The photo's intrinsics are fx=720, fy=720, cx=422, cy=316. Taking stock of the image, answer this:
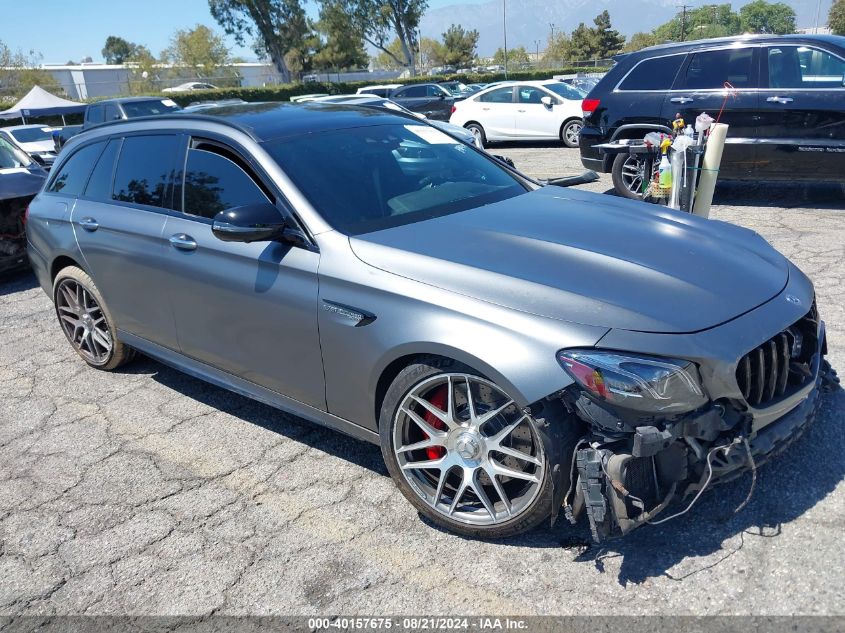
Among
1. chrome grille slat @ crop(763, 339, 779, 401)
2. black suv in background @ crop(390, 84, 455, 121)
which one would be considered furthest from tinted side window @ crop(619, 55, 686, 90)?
black suv in background @ crop(390, 84, 455, 121)

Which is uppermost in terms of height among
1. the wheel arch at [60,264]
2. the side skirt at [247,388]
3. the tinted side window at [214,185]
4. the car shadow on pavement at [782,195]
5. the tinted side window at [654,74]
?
the tinted side window at [654,74]

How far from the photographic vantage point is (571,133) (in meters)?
15.2

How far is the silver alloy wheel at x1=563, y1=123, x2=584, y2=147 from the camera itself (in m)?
15.1

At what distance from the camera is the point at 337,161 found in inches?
144

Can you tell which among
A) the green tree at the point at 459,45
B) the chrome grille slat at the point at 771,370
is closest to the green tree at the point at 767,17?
the green tree at the point at 459,45

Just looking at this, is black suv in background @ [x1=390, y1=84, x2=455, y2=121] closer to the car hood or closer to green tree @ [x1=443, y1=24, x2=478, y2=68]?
the car hood

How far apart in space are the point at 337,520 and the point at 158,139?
8.17 feet

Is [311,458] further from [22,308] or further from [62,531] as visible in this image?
[22,308]

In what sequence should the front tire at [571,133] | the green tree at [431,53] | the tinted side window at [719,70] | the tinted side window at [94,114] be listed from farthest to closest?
the green tree at [431,53]
the tinted side window at [94,114]
the front tire at [571,133]
the tinted side window at [719,70]

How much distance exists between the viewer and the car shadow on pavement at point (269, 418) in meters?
3.74

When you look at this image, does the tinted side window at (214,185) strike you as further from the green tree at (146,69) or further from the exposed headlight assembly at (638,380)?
the green tree at (146,69)

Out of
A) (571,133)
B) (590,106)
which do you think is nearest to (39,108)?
(571,133)

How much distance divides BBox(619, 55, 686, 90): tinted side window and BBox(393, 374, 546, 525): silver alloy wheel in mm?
6920

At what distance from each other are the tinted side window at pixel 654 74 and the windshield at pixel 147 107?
11523 millimetres
